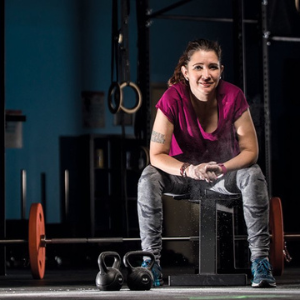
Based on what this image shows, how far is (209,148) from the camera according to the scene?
3047 millimetres

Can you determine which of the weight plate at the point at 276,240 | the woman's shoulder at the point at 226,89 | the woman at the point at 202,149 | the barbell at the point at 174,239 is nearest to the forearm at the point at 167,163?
the woman at the point at 202,149

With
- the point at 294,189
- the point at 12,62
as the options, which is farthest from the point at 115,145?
the point at 294,189

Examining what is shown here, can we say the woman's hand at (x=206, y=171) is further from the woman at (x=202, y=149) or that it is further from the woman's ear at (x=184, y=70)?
the woman's ear at (x=184, y=70)

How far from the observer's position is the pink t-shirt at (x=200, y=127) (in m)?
3.01

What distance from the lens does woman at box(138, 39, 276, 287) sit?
285 centimetres

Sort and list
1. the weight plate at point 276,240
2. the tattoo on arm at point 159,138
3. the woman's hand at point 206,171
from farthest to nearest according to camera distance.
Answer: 1. the weight plate at point 276,240
2. the tattoo on arm at point 159,138
3. the woman's hand at point 206,171

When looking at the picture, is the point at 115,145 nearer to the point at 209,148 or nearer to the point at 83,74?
the point at 83,74

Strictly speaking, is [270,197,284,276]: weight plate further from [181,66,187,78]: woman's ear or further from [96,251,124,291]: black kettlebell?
[96,251,124,291]: black kettlebell

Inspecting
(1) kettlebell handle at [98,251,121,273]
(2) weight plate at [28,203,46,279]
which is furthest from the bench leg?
(2) weight plate at [28,203,46,279]

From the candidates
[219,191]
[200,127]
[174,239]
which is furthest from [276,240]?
[200,127]

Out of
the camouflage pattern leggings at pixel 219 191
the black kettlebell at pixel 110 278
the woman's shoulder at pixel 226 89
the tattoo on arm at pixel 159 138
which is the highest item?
the woman's shoulder at pixel 226 89

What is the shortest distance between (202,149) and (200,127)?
0.09m

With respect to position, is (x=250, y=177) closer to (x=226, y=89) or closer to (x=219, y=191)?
(x=219, y=191)

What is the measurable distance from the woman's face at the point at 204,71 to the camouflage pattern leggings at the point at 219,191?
1.24ft
